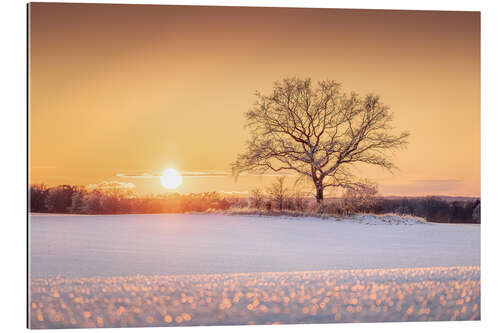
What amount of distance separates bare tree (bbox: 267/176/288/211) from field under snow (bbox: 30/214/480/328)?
0.19 m

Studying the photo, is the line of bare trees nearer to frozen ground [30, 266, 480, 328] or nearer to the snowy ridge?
frozen ground [30, 266, 480, 328]

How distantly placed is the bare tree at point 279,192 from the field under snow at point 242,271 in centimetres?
19

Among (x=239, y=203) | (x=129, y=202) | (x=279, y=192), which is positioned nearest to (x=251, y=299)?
(x=239, y=203)

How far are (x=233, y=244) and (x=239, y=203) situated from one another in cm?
43

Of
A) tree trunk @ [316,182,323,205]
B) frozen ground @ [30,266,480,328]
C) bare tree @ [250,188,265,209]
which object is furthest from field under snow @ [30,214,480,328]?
tree trunk @ [316,182,323,205]

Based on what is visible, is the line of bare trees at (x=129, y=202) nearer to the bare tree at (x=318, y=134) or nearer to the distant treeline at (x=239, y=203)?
the distant treeline at (x=239, y=203)

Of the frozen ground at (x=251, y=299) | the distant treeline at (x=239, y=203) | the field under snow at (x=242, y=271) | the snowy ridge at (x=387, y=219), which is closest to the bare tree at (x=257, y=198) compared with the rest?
the distant treeline at (x=239, y=203)

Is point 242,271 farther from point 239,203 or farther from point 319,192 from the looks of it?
point 319,192

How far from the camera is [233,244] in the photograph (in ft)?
18.8

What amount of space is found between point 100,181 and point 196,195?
0.95 meters

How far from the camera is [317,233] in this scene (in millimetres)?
5977

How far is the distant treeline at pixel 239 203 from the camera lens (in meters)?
5.59
